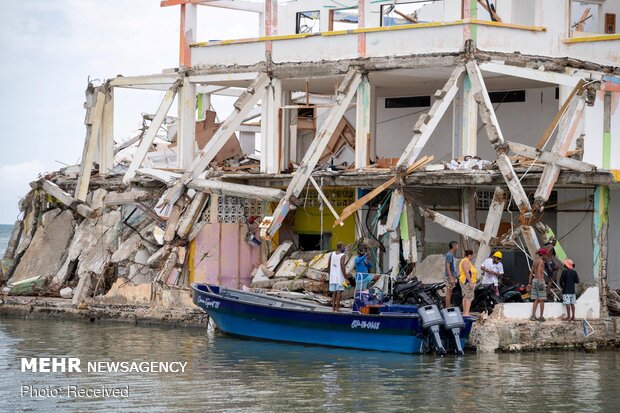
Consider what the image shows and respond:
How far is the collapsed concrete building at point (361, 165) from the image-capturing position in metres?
27.7

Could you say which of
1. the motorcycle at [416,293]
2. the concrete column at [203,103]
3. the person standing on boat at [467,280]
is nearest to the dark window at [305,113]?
the concrete column at [203,103]

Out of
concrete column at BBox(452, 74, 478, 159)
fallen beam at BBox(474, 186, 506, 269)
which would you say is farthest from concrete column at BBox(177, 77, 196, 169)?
fallen beam at BBox(474, 186, 506, 269)

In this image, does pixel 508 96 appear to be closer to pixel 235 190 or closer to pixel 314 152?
pixel 314 152

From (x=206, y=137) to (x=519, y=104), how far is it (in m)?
8.48

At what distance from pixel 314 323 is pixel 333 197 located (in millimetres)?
6808

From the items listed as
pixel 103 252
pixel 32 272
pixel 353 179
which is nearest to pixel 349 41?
pixel 353 179

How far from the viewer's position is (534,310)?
25.9m

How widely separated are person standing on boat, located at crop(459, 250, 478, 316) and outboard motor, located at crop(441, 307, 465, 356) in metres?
1.16

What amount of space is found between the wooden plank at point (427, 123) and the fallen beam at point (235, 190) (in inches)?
133

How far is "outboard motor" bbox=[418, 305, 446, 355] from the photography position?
2425cm

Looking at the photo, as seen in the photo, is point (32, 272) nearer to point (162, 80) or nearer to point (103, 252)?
point (103, 252)

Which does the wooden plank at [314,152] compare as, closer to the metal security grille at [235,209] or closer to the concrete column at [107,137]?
the metal security grille at [235,209]

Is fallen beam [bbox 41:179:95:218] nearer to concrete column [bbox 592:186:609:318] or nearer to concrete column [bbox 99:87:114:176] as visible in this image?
concrete column [bbox 99:87:114:176]

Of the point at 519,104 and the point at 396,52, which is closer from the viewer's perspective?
the point at 396,52
